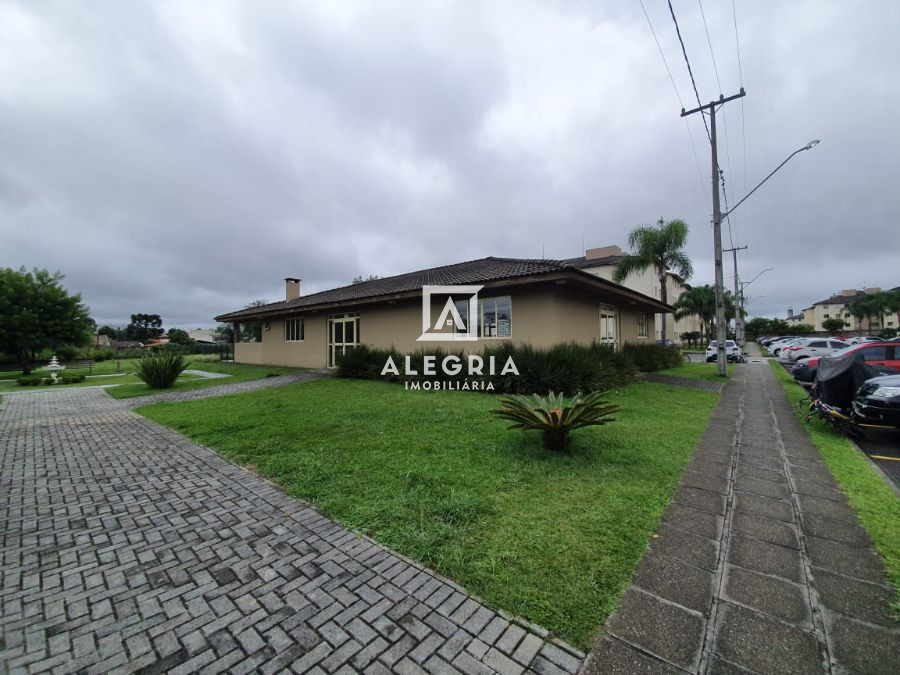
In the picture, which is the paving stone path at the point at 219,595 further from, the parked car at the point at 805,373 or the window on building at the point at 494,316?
the parked car at the point at 805,373

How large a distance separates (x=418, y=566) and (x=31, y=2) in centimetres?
1200

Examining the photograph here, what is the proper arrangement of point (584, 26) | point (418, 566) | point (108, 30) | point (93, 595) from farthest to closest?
point (108, 30) < point (584, 26) < point (418, 566) < point (93, 595)

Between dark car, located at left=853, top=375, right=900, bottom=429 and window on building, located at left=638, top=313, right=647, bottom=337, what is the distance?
1326 centimetres

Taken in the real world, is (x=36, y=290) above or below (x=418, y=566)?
above

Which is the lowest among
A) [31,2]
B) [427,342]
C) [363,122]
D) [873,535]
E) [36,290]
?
[873,535]

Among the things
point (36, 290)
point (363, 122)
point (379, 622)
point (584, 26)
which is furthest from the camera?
point (36, 290)

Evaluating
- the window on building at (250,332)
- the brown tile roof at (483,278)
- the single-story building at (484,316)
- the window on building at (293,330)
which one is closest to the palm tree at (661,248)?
the single-story building at (484,316)

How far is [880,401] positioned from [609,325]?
937 centimetres

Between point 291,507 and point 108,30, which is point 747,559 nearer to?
point 291,507

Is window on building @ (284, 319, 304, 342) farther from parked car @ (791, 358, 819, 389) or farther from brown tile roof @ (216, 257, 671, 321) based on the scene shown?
parked car @ (791, 358, 819, 389)

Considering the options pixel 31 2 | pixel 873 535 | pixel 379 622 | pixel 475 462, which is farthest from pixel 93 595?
pixel 31 2

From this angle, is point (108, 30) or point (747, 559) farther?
point (108, 30)

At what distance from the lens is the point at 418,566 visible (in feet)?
7.72

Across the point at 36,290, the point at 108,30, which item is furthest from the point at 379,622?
the point at 36,290
